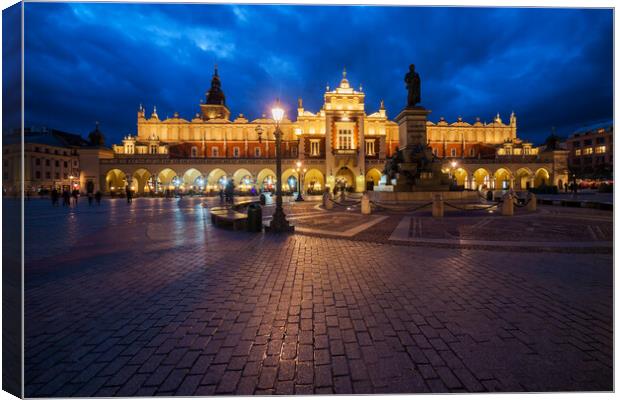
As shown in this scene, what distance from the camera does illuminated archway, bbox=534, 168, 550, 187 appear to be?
54.8m

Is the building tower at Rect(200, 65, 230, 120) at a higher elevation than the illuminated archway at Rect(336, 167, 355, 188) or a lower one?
higher

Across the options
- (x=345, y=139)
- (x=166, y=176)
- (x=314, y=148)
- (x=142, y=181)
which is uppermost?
(x=345, y=139)

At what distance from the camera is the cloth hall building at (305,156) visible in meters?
52.1

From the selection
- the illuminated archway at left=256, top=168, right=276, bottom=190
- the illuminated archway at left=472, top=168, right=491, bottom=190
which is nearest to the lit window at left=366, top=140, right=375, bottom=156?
the illuminated archway at left=472, top=168, right=491, bottom=190

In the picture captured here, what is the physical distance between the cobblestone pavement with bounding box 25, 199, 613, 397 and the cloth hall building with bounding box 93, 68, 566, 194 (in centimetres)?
4660

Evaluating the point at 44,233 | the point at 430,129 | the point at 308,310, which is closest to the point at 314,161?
the point at 430,129

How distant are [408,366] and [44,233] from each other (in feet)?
42.3

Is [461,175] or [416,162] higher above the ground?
[461,175]

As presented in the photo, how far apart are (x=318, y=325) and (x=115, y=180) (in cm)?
6407

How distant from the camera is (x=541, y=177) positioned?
56.6 meters

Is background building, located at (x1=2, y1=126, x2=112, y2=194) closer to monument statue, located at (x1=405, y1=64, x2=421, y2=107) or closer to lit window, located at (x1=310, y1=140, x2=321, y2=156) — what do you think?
lit window, located at (x1=310, y1=140, x2=321, y2=156)

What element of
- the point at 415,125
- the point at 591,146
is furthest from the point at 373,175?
the point at 591,146

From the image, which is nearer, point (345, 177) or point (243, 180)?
point (243, 180)

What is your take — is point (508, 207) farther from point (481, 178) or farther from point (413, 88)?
point (481, 178)
